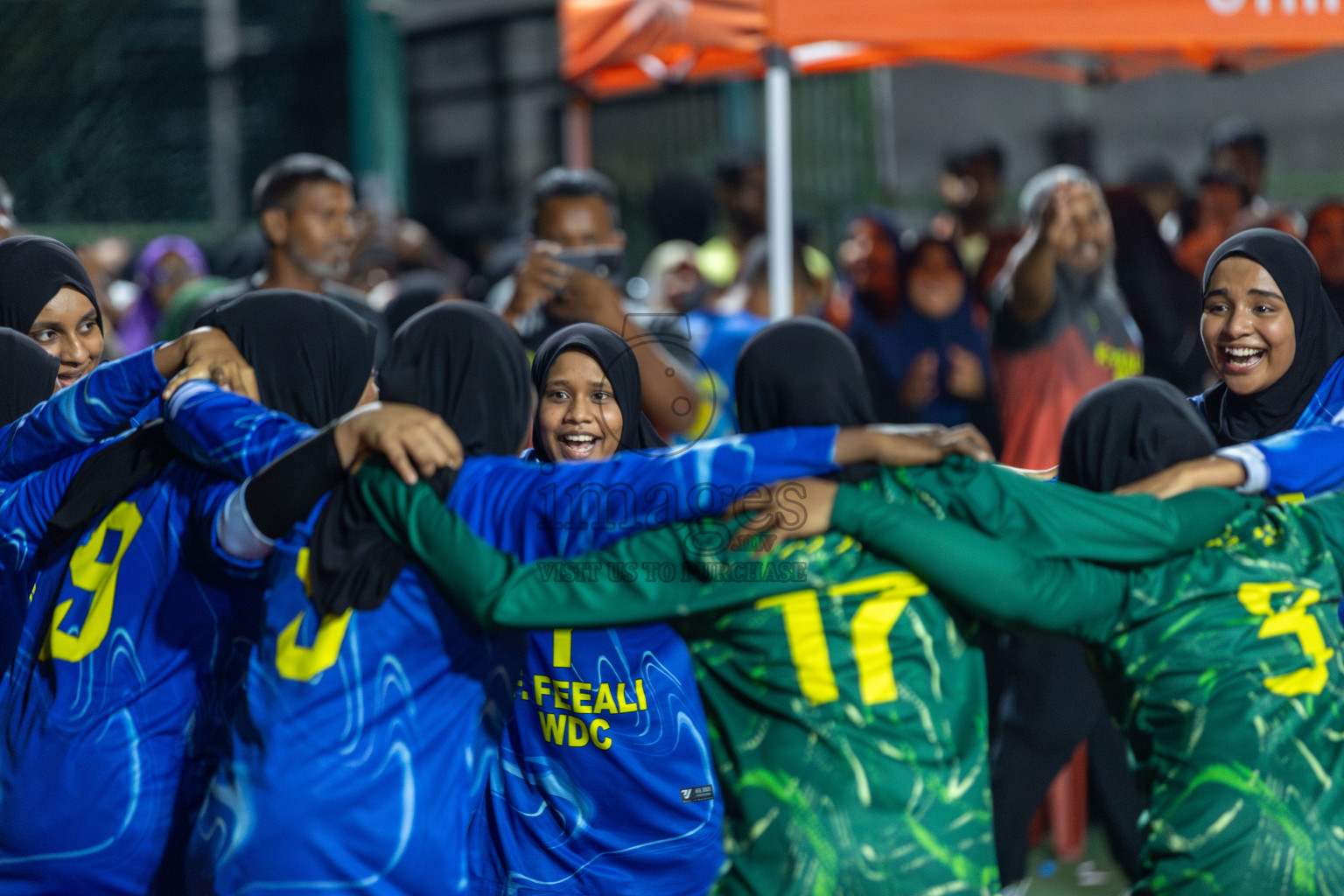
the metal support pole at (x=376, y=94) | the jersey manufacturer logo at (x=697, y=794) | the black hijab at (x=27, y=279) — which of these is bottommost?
the jersey manufacturer logo at (x=697, y=794)

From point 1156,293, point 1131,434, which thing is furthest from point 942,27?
point 1131,434

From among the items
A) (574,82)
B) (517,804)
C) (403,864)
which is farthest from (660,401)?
(574,82)

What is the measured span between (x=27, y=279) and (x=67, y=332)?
14 centimetres

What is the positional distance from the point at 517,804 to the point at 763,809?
1.62 ft

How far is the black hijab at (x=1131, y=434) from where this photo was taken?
2.43 m

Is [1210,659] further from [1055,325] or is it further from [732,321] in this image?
[732,321]

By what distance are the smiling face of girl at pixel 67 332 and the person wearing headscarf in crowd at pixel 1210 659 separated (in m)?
1.96

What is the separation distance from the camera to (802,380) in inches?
97.8

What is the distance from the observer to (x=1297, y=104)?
11.0m

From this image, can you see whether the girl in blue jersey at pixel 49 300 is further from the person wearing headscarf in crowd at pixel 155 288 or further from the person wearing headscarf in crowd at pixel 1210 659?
the person wearing headscarf in crowd at pixel 155 288

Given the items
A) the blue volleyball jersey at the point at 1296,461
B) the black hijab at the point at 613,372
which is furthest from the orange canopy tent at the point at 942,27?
the blue volleyball jersey at the point at 1296,461

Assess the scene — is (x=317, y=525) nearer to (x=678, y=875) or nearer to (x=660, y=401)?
(x=678, y=875)

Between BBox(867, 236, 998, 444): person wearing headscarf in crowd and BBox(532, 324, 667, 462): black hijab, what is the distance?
2.86 metres

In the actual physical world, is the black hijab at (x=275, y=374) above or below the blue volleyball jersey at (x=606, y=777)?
above
